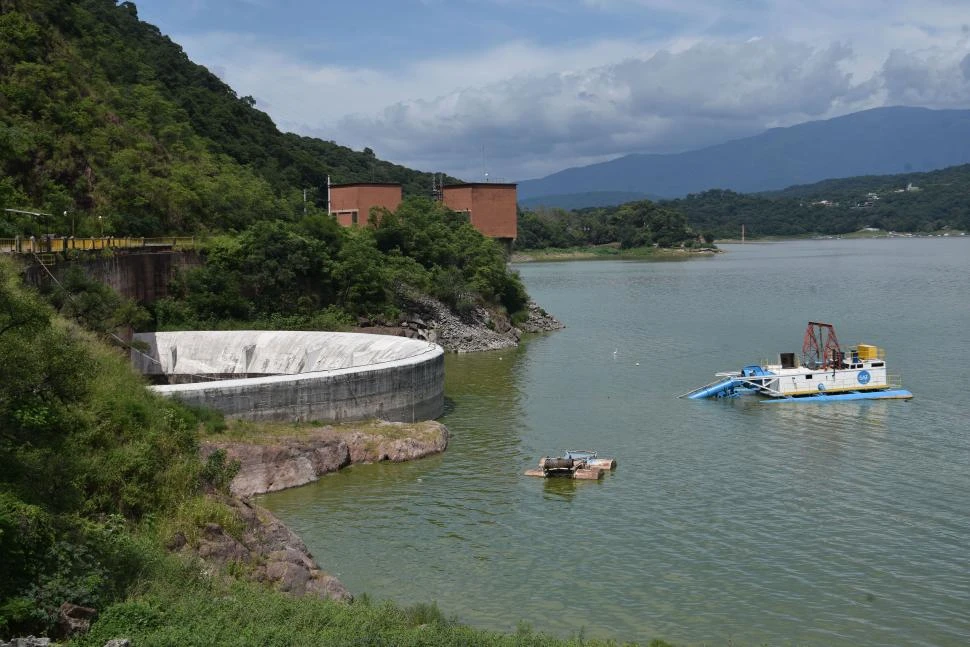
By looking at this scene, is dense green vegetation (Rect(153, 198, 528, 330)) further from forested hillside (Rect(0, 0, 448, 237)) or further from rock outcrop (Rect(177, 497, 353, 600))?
rock outcrop (Rect(177, 497, 353, 600))

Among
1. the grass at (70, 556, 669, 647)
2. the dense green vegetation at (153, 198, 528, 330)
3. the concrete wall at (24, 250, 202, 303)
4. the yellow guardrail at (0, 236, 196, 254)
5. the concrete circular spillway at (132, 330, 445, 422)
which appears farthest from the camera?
the dense green vegetation at (153, 198, 528, 330)

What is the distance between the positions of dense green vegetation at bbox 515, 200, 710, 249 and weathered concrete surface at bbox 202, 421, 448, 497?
142 metres

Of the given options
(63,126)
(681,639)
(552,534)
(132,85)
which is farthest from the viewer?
(132,85)

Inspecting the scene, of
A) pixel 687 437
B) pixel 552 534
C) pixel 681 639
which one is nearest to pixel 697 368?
pixel 687 437

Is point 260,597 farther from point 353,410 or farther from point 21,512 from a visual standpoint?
point 353,410

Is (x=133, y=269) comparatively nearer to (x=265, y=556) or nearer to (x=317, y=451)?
(x=317, y=451)

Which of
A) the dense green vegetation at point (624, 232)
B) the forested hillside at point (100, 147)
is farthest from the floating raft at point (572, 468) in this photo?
the dense green vegetation at point (624, 232)

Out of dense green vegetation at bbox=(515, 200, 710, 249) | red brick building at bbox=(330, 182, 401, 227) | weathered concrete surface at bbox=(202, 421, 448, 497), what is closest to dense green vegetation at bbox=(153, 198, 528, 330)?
red brick building at bbox=(330, 182, 401, 227)

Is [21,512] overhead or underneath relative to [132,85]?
underneath

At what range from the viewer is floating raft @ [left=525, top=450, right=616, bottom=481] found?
94.6 ft

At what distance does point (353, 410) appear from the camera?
108ft

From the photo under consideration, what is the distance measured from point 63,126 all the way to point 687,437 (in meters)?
40.6

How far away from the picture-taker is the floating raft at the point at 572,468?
28.8 meters

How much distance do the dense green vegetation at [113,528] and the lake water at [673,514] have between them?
3477 millimetres
